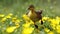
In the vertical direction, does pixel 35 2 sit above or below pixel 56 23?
below

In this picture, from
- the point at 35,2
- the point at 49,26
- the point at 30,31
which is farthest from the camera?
the point at 35,2

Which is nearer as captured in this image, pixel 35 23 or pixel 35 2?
pixel 35 23

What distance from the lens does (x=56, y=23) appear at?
4.94 ft

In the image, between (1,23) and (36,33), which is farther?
(1,23)

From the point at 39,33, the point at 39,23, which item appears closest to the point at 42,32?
the point at 39,33

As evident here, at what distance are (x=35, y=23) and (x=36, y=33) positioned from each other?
206 millimetres

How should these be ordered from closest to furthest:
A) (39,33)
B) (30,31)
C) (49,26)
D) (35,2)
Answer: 1. (30,31)
2. (39,33)
3. (49,26)
4. (35,2)

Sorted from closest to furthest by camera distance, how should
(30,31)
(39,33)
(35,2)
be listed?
(30,31) → (39,33) → (35,2)

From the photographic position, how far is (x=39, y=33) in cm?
138

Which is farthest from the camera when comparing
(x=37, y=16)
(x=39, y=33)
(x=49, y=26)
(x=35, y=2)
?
(x=35, y=2)

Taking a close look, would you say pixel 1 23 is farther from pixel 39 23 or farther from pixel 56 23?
pixel 56 23

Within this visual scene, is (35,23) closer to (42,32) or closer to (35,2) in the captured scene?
(42,32)

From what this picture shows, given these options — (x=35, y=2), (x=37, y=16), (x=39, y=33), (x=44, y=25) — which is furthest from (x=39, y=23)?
(x=35, y=2)

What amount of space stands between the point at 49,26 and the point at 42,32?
0.20 m
